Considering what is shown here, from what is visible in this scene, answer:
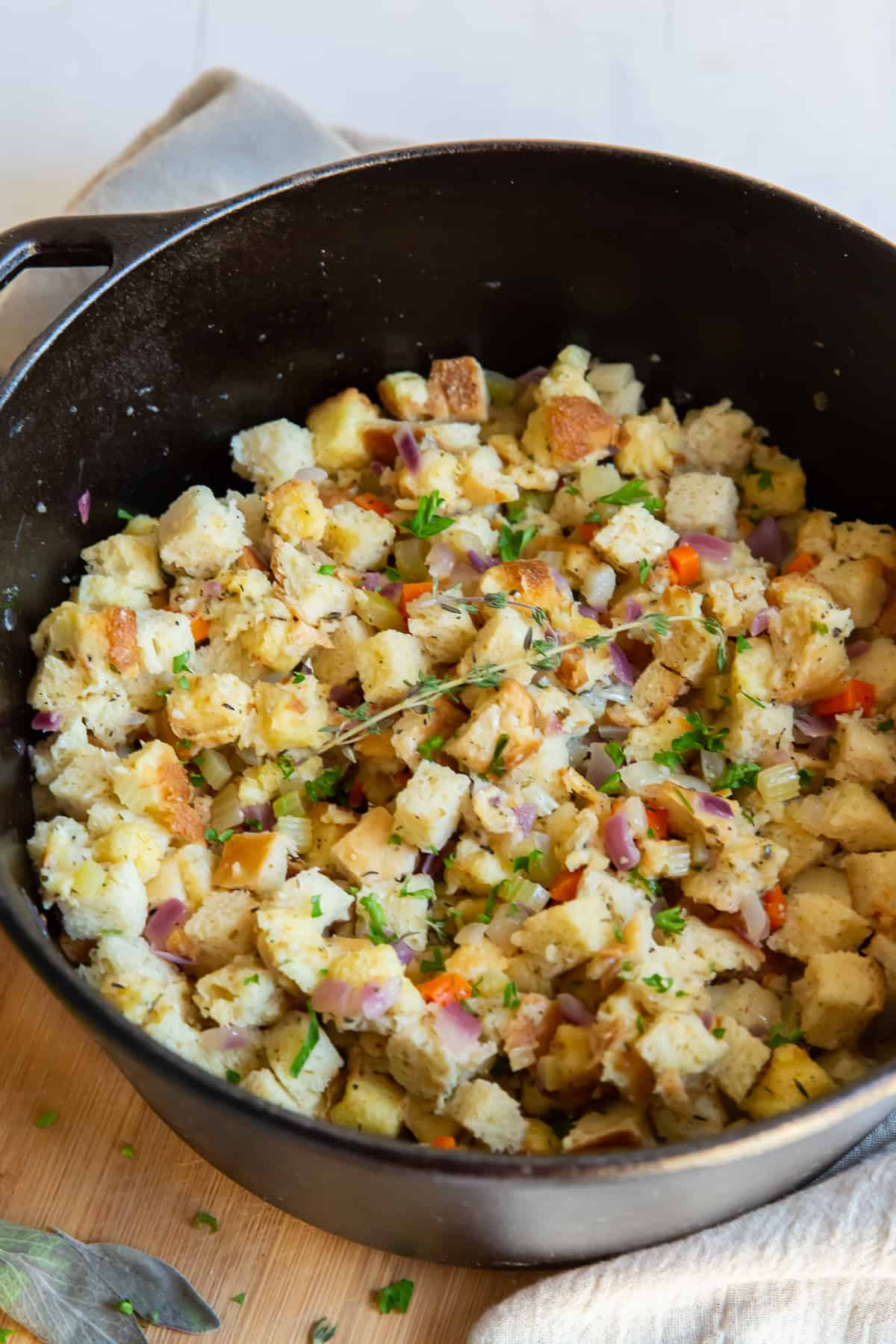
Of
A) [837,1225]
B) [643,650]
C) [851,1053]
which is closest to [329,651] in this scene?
[643,650]

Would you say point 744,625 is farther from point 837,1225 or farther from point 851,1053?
point 837,1225

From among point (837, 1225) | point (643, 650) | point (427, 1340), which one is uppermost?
point (643, 650)

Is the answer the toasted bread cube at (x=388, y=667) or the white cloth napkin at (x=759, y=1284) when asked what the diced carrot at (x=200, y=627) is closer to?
the toasted bread cube at (x=388, y=667)

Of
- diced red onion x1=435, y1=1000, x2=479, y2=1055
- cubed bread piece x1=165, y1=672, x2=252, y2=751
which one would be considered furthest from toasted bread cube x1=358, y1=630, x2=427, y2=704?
diced red onion x1=435, y1=1000, x2=479, y2=1055

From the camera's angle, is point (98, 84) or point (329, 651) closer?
point (329, 651)

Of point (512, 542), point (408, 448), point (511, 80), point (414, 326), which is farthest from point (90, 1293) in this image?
point (511, 80)

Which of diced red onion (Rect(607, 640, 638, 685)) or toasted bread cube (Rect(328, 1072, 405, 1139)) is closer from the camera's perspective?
toasted bread cube (Rect(328, 1072, 405, 1139))

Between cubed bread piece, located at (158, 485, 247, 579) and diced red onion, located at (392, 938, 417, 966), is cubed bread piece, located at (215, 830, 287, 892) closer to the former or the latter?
diced red onion, located at (392, 938, 417, 966)
